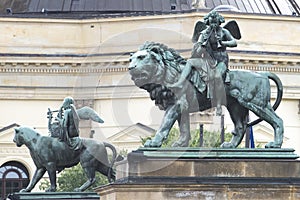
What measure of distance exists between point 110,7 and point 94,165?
2750 inches

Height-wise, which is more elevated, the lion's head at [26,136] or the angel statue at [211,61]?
the lion's head at [26,136]

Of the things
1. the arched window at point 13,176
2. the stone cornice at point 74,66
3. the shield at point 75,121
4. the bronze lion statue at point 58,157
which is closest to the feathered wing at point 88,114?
the shield at point 75,121

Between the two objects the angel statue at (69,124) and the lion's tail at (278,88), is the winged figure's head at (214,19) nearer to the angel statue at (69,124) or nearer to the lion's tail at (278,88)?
the lion's tail at (278,88)

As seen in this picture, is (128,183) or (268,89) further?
(268,89)

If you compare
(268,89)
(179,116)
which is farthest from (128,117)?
(268,89)

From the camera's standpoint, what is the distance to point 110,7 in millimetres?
105812

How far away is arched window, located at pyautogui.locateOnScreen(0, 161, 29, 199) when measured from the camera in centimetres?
9500

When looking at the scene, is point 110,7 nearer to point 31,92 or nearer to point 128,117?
point 31,92

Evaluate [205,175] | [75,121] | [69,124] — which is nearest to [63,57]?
[69,124]

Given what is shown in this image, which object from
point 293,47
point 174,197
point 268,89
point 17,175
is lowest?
point 174,197

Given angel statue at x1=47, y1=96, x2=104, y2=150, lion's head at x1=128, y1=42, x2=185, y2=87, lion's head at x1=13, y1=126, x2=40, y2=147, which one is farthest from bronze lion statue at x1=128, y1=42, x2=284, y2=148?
lion's head at x1=13, y1=126, x2=40, y2=147

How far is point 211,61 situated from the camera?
29656 millimetres

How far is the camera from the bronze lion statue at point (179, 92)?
29.0m

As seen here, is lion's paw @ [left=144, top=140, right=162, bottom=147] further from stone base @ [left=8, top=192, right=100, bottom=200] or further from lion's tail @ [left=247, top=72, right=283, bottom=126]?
stone base @ [left=8, top=192, right=100, bottom=200]
